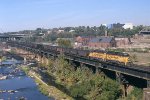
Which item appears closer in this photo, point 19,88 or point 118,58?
point 118,58

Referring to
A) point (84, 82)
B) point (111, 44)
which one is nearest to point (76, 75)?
point (84, 82)

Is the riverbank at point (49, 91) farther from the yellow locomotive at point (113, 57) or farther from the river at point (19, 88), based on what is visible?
the yellow locomotive at point (113, 57)

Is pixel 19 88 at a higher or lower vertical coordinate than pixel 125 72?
lower

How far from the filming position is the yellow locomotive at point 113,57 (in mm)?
72312

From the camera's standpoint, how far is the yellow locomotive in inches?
2847

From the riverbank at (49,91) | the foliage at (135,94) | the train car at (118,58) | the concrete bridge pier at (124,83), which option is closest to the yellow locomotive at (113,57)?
the train car at (118,58)

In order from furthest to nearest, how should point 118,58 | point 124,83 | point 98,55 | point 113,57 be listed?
point 98,55 → point 113,57 → point 118,58 → point 124,83

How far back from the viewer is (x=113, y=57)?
7862cm

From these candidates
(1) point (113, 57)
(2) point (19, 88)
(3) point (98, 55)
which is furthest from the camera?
(2) point (19, 88)

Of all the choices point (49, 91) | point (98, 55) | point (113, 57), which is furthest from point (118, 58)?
point (49, 91)

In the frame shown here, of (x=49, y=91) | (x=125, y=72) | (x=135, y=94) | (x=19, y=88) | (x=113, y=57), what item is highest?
(x=113, y=57)

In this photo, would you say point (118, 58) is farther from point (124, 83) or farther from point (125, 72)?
point (125, 72)

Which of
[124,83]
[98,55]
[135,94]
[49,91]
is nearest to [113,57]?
[98,55]

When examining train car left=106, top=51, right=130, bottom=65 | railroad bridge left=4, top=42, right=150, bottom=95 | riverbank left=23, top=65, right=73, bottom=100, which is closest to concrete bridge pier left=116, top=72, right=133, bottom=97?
railroad bridge left=4, top=42, right=150, bottom=95
